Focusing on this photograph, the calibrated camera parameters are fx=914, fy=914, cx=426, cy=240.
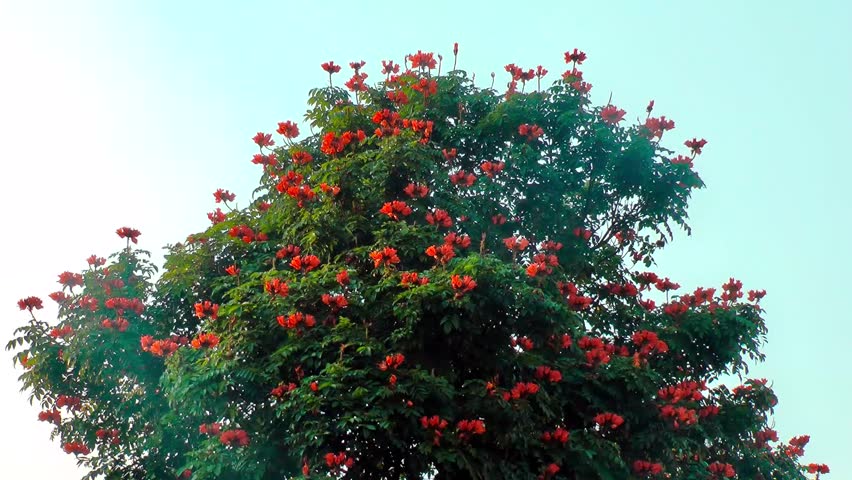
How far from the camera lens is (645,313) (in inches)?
432

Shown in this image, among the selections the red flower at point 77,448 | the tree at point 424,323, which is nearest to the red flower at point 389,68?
the tree at point 424,323

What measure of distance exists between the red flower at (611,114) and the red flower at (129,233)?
19.6 feet

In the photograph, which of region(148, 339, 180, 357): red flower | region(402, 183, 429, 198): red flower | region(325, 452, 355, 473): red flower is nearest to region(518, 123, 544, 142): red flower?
region(402, 183, 429, 198): red flower

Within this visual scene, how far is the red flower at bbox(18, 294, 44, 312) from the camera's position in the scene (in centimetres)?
1076

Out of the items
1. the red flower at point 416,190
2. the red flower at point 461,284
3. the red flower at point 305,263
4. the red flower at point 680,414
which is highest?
the red flower at point 416,190

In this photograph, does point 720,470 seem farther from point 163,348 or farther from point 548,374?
point 163,348

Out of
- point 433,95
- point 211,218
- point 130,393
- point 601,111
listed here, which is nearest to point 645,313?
point 601,111

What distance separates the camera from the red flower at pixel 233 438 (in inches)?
344

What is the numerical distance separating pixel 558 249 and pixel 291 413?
12.5 feet

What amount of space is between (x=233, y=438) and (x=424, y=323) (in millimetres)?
2139

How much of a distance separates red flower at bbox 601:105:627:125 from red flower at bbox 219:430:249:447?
5.81 meters

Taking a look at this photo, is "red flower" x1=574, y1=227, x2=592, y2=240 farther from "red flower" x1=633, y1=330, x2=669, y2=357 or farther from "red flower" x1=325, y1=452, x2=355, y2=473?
"red flower" x1=325, y1=452, x2=355, y2=473

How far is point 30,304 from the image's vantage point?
10.8 m

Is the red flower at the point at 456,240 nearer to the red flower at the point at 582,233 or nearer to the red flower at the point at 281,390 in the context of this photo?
the red flower at the point at 281,390
